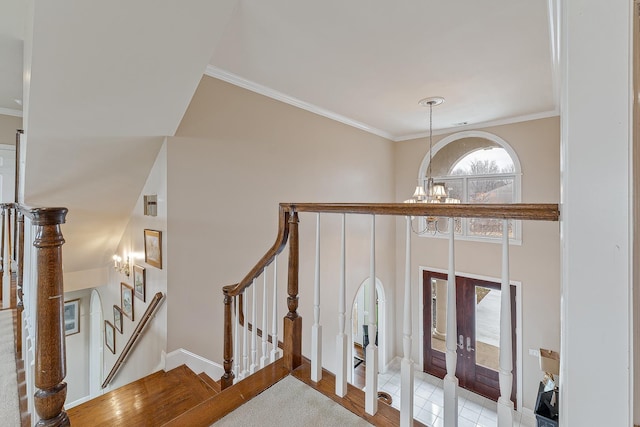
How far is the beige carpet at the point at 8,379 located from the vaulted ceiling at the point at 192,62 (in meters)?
1.33

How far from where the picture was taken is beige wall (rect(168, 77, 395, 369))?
9.21 ft

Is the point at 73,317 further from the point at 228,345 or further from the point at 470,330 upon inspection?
the point at 470,330

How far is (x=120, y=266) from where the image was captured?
4.02 meters

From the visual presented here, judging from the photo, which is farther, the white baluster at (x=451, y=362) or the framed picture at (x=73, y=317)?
the framed picture at (x=73, y=317)

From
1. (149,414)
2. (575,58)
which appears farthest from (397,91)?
(149,414)

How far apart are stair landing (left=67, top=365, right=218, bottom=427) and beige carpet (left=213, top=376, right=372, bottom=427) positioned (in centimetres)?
150

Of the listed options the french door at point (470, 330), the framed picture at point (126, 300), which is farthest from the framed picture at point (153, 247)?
the french door at point (470, 330)

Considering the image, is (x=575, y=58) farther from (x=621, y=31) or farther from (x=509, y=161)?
(x=509, y=161)

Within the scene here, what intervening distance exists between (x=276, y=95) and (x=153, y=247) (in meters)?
2.25

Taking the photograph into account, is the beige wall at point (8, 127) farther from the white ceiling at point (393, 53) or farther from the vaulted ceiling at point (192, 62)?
the white ceiling at point (393, 53)

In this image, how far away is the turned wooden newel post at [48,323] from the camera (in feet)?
2.76

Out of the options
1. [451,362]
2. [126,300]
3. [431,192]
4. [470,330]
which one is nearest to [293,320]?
[451,362]

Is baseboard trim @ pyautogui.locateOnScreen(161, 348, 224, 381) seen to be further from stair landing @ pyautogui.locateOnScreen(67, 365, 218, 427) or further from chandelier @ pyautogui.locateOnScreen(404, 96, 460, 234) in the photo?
chandelier @ pyautogui.locateOnScreen(404, 96, 460, 234)

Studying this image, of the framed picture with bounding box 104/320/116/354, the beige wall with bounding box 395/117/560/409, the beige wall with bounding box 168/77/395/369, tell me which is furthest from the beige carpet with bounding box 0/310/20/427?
the beige wall with bounding box 395/117/560/409
